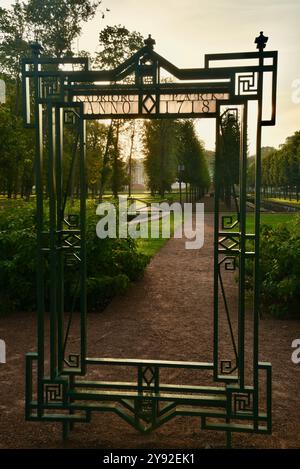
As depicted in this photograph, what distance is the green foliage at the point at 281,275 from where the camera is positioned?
749 centimetres

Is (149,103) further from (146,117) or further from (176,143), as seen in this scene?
(176,143)

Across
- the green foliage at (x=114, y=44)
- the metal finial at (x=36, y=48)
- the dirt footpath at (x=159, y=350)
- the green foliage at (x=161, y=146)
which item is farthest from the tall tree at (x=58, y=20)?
the metal finial at (x=36, y=48)

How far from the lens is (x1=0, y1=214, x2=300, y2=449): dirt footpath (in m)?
3.88

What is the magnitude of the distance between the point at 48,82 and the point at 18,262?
4800 millimetres

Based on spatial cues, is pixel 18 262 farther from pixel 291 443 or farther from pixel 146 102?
pixel 291 443

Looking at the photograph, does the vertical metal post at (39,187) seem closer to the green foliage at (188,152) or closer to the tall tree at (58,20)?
the tall tree at (58,20)

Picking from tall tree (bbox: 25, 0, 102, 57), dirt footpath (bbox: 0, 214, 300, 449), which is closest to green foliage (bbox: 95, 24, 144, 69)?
tall tree (bbox: 25, 0, 102, 57)

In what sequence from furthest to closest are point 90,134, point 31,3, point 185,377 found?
point 90,134 → point 31,3 → point 185,377

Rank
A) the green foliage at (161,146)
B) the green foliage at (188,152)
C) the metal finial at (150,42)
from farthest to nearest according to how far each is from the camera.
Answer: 1. the green foliage at (188,152)
2. the green foliage at (161,146)
3. the metal finial at (150,42)

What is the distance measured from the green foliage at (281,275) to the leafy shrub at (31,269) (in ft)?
8.68

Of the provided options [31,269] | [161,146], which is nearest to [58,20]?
Result: [161,146]

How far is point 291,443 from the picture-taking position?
381cm

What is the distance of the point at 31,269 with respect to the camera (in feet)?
26.0

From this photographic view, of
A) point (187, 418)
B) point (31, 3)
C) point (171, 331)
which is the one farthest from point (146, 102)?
point (31, 3)
